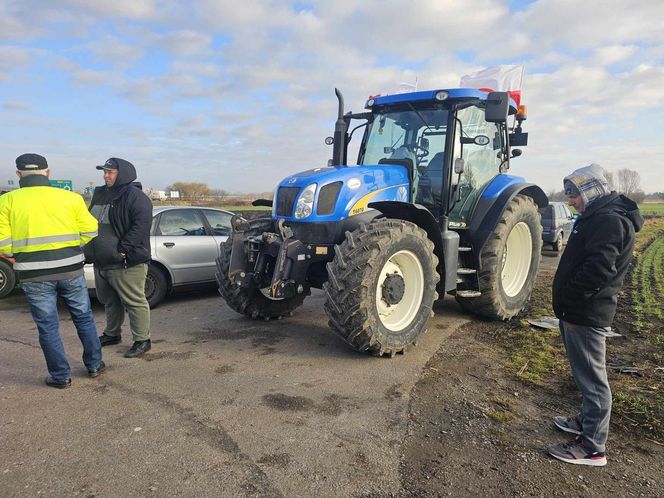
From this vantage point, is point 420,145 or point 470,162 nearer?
point 420,145

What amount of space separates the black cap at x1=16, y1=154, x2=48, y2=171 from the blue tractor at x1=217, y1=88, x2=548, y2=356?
1.96 metres

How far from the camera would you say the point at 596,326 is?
281 cm

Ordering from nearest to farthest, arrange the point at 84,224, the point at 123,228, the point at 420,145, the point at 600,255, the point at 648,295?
the point at 600,255 → the point at 84,224 → the point at 123,228 → the point at 420,145 → the point at 648,295

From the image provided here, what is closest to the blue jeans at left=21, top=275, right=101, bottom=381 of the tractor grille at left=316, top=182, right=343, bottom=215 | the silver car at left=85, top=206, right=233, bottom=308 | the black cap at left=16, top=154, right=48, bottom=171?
the black cap at left=16, top=154, right=48, bottom=171

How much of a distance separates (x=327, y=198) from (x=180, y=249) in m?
3.20

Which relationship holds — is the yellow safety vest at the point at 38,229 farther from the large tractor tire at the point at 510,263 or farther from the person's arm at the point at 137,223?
the large tractor tire at the point at 510,263

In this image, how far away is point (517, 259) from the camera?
6.57 meters

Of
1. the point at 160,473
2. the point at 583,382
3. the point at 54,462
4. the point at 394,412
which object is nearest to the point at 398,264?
the point at 394,412

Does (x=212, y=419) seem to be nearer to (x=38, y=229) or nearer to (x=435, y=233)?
(x=38, y=229)

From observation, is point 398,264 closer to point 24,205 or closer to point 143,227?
point 143,227

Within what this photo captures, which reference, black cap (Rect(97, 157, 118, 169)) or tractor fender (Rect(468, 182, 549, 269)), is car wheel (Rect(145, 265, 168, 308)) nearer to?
black cap (Rect(97, 157, 118, 169))

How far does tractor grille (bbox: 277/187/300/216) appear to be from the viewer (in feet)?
16.0

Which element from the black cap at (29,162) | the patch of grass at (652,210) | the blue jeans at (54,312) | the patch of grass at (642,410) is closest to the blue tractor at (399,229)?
the blue jeans at (54,312)

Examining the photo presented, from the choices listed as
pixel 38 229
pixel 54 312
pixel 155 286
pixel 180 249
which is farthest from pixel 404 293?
pixel 155 286
